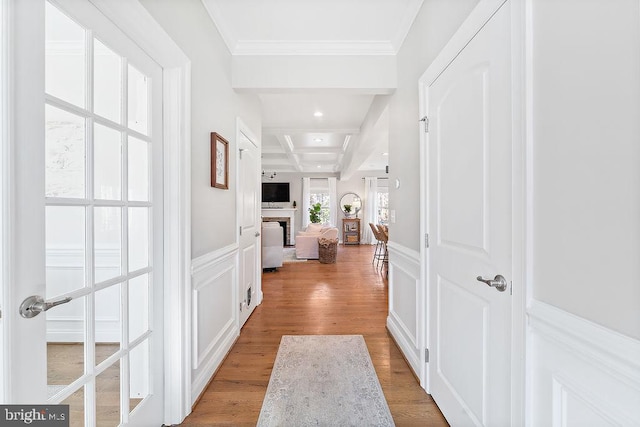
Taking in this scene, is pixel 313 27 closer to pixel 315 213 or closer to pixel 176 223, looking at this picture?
pixel 176 223

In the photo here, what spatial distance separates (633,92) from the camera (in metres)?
0.64

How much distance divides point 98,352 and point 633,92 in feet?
6.15

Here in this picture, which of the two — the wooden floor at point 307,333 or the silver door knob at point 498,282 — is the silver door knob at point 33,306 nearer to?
the wooden floor at point 307,333

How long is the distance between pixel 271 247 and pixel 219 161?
338 centimetres

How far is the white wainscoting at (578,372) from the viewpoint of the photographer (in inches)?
25.6

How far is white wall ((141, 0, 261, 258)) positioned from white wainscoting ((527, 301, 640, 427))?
1.71m

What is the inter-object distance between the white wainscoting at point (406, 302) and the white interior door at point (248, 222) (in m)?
1.47

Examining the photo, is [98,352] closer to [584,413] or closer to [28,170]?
[28,170]

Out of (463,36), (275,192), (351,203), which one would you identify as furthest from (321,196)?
(463,36)

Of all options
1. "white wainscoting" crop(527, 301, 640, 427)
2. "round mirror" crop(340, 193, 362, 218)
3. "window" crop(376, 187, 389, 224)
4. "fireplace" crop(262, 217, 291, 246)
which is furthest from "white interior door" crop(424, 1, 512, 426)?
"window" crop(376, 187, 389, 224)

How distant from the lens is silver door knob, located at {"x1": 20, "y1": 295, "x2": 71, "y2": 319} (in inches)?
32.0

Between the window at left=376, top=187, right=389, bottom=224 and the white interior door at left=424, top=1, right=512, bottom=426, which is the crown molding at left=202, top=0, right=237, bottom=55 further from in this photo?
the window at left=376, top=187, right=389, bottom=224

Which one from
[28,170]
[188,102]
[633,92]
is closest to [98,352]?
[28,170]

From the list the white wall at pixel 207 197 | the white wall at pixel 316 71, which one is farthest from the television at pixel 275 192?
the white wall at pixel 316 71
